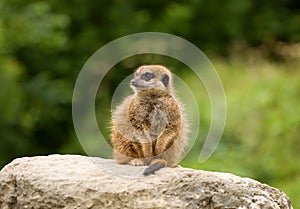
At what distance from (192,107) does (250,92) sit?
2.76 meters

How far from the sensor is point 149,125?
22.7 feet

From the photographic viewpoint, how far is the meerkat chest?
22.8ft

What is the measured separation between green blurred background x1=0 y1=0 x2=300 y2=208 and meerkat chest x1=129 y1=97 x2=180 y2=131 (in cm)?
507

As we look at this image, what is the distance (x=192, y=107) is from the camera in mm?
14359

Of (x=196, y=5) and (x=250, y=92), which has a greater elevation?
(x=196, y=5)

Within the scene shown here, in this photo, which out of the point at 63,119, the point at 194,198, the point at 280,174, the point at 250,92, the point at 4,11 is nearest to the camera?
the point at 194,198

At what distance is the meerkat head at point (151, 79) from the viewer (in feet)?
23.5

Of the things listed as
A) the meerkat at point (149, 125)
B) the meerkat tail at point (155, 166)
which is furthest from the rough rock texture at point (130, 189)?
the meerkat at point (149, 125)

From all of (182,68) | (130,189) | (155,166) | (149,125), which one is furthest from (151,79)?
(182,68)

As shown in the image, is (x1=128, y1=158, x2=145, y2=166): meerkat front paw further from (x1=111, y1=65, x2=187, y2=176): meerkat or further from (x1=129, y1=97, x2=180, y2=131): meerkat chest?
(x1=129, y1=97, x2=180, y2=131): meerkat chest

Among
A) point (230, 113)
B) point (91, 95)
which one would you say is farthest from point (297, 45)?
point (91, 95)

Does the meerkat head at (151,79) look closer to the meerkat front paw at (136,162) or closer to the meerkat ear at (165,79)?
the meerkat ear at (165,79)

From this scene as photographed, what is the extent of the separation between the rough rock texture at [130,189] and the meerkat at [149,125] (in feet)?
0.78

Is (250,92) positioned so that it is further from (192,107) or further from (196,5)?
(196,5)
